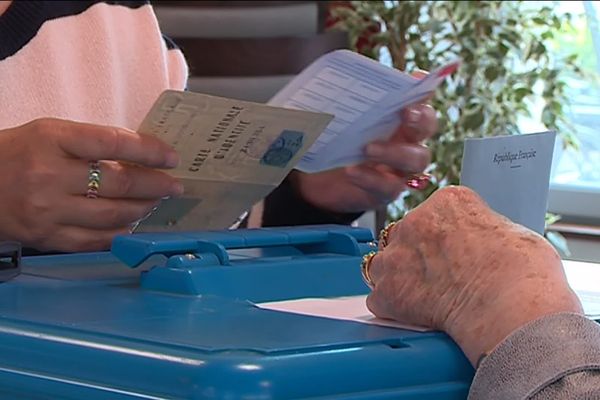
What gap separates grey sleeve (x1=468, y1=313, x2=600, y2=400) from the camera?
700 millimetres

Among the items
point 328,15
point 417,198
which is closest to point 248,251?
point 417,198

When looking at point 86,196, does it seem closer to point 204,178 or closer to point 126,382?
point 204,178

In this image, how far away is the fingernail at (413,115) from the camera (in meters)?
1.40

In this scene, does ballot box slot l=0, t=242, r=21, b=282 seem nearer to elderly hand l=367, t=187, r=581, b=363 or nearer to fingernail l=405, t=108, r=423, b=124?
elderly hand l=367, t=187, r=581, b=363

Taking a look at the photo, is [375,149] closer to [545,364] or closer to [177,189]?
[177,189]

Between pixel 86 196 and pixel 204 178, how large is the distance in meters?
0.12

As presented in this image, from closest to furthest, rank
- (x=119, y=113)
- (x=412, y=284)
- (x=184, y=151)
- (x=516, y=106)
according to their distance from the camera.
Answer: (x=412, y=284) → (x=184, y=151) → (x=119, y=113) → (x=516, y=106)

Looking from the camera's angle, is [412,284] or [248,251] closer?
[412,284]

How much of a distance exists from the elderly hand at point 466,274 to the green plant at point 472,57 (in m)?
1.79

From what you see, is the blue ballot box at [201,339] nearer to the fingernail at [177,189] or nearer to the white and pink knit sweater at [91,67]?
the fingernail at [177,189]

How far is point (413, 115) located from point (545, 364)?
73cm

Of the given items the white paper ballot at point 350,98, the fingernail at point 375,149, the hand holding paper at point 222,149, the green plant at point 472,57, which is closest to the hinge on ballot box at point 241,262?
the hand holding paper at point 222,149

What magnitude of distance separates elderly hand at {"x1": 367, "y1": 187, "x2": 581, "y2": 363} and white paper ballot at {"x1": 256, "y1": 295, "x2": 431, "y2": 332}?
1cm

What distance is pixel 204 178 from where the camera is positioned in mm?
1180
